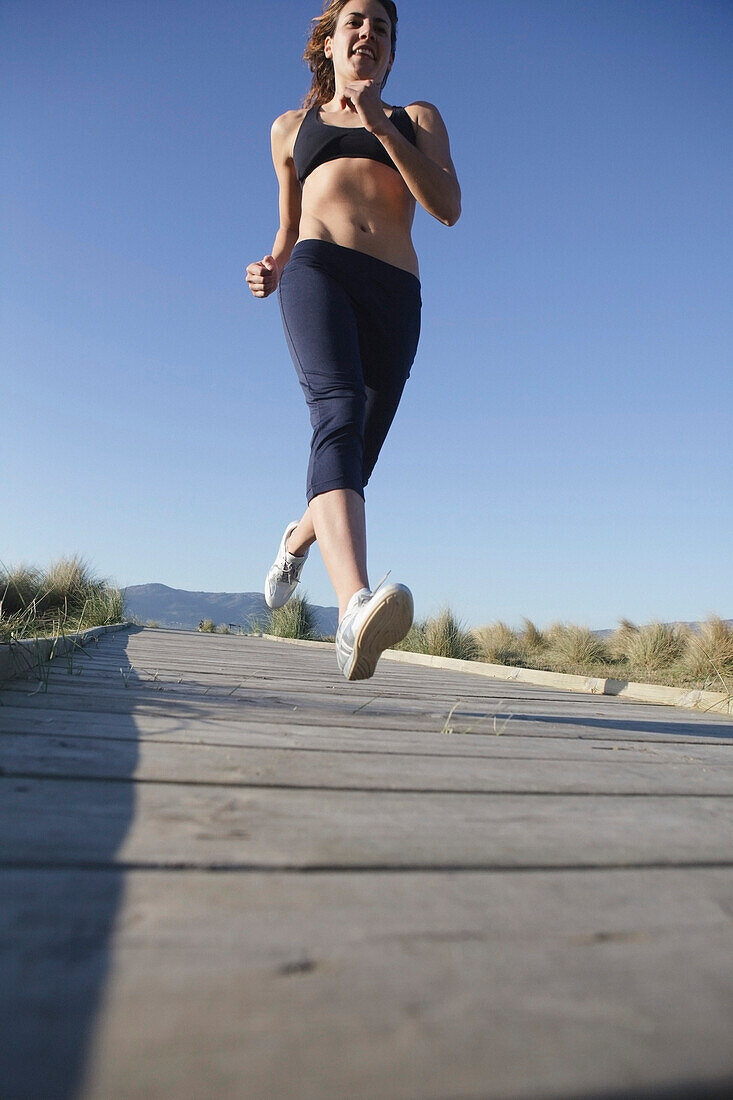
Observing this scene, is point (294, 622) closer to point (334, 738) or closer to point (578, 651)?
point (578, 651)

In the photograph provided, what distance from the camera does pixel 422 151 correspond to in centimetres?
209

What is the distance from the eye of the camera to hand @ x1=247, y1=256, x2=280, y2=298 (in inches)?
93.8

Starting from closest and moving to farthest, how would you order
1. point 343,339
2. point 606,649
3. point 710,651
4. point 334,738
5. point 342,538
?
point 334,738
point 342,538
point 343,339
point 710,651
point 606,649

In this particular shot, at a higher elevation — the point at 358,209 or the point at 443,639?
the point at 358,209

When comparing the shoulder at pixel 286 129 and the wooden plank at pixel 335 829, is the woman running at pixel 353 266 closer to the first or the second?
the shoulder at pixel 286 129

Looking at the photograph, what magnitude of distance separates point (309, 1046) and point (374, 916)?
16 centimetres

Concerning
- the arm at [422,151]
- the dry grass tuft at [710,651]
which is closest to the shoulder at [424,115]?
the arm at [422,151]

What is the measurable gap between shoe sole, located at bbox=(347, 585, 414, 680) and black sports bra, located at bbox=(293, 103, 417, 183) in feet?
4.18

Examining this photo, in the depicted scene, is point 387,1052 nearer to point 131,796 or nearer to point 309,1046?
point 309,1046

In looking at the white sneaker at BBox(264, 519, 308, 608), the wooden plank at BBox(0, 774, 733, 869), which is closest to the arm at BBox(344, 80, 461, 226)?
the white sneaker at BBox(264, 519, 308, 608)

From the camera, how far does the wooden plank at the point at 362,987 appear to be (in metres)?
0.36

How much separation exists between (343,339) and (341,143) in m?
0.64

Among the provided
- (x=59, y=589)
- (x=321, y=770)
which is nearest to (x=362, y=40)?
(x=321, y=770)

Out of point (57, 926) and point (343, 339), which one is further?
point (343, 339)
